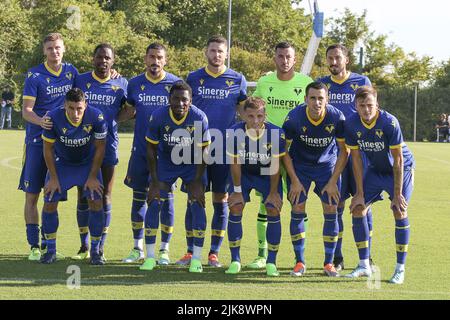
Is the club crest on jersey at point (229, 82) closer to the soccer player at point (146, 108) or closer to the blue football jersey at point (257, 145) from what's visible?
the soccer player at point (146, 108)

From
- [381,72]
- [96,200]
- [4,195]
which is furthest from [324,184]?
[381,72]

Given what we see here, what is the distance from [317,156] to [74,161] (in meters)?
2.45

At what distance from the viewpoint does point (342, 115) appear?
26.5 feet

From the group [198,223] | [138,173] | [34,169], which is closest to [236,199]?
[198,223]

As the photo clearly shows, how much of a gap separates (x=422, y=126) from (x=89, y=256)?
34.3 meters

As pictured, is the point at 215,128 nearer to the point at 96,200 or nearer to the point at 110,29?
the point at 96,200

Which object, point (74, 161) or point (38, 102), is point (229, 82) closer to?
point (74, 161)

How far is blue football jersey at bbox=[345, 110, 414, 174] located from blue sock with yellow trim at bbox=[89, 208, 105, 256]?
2.60 metres

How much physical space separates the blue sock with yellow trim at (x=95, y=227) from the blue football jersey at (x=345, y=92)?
2671 mm

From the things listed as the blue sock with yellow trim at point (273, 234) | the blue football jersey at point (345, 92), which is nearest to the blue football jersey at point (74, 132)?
the blue sock with yellow trim at point (273, 234)

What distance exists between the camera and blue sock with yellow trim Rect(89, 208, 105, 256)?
8.44 metres

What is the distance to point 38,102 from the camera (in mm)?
8828

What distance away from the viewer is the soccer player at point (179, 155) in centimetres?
809

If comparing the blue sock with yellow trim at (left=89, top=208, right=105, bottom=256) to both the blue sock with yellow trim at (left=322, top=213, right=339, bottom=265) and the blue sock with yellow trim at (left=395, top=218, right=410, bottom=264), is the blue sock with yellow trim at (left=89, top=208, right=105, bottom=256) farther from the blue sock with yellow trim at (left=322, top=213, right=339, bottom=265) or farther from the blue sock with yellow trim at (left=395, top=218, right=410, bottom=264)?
the blue sock with yellow trim at (left=395, top=218, right=410, bottom=264)
